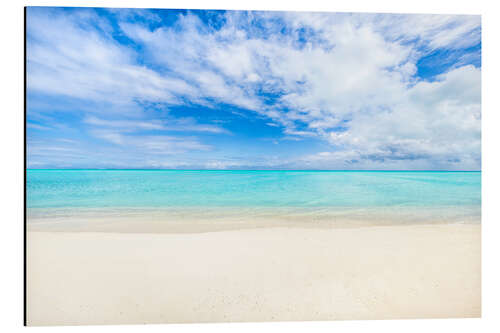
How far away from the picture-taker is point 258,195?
2.36m

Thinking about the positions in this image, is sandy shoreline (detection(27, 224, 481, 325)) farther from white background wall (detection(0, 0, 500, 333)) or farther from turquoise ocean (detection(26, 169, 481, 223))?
turquoise ocean (detection(26, 169, 481, 223))

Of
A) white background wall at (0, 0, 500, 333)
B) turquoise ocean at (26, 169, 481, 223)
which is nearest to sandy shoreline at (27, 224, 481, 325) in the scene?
white background wall at (0, 0, 500, 333)

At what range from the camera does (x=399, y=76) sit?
1911 millimetres

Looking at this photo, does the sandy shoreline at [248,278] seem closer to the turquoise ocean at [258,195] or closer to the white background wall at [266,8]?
the white background wall at [266,8]

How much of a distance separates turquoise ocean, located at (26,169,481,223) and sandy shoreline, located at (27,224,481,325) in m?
Result: 0.21

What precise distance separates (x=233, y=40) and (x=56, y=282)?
2.47m

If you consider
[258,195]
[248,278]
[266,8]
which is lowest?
[248,278]

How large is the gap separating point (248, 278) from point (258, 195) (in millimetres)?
851

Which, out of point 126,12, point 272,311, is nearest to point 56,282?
point 272,311

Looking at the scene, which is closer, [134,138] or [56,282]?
[56,282]

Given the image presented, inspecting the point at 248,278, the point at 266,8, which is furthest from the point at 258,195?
the point at 266,8

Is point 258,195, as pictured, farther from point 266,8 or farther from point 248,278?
point 266,8
